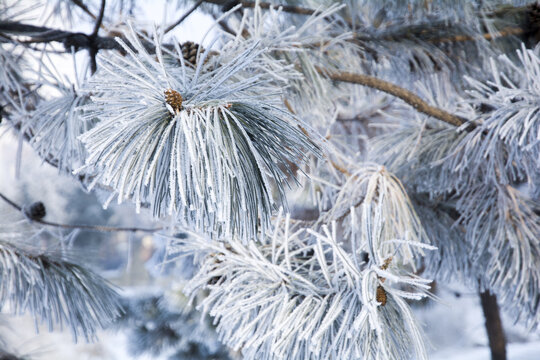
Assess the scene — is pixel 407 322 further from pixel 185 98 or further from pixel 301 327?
pixel 185 98

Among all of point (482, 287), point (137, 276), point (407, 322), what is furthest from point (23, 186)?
point (407, 322)

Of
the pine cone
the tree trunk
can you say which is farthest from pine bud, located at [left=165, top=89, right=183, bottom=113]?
the tree trunk

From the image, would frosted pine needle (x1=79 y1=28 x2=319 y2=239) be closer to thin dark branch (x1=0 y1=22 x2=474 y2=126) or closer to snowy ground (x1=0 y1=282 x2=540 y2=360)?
thin dark branch (x1=0 y1=22 x2=474 y2=126)

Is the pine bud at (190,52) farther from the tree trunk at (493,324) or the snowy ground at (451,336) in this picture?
the snowy ground at (451,336)

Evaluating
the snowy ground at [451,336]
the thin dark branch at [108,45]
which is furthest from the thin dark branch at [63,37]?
the snowy ground at [451,336]

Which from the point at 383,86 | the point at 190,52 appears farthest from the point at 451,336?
the point at 190,52

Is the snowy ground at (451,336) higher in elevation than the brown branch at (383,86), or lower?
lower

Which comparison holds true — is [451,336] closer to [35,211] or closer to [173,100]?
[35,211]
